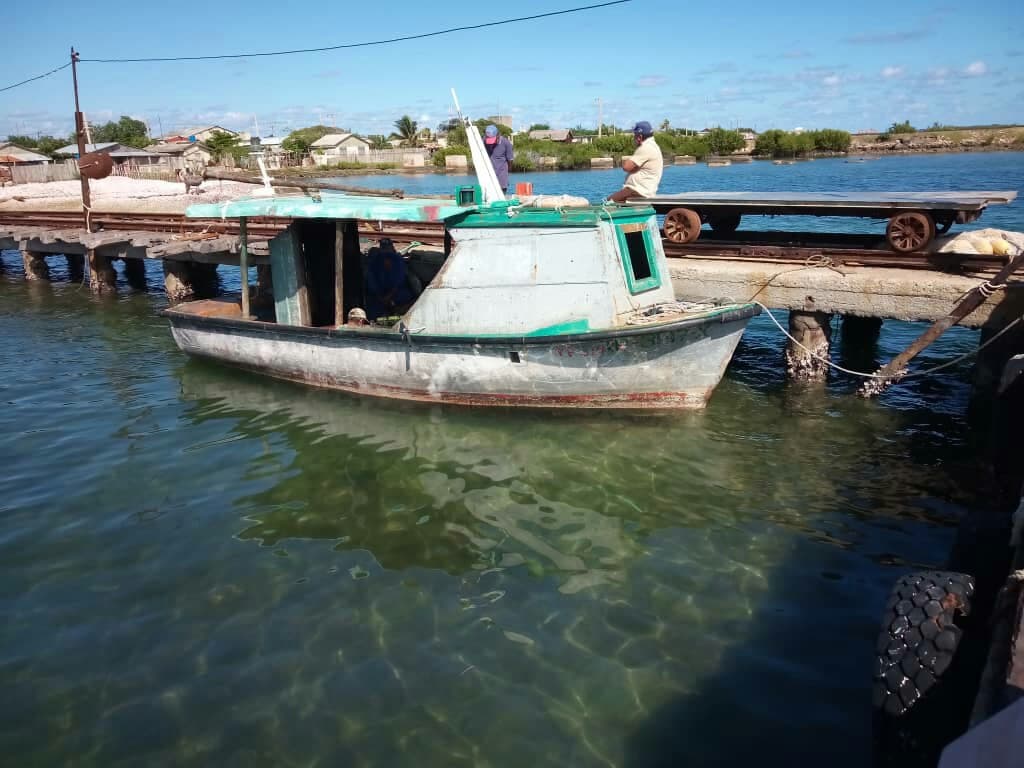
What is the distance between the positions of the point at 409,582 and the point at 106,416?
6597mm

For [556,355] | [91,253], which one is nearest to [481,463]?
[556,355]

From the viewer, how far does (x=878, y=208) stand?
10.4 metres

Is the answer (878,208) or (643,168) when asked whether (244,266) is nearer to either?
(643,168)

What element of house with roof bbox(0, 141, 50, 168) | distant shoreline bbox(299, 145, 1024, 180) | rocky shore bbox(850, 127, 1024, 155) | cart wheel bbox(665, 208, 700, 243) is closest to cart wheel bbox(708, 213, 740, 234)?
cart wheel bbox(665, 208, 700, 243)

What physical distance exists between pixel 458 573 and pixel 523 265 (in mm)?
4341

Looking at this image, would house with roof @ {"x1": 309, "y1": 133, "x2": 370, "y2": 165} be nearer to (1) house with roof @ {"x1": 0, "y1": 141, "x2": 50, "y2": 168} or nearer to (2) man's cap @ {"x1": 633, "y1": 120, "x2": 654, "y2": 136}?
(1) house with roof @ {"x1": 0, "y1": 141, "x2": 50, "y2": 168}

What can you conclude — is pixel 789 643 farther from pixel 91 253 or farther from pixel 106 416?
pixel 91 253

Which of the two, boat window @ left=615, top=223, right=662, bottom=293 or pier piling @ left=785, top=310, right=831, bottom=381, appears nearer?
boat window @ left=615, top=223, right=662, bottom=293

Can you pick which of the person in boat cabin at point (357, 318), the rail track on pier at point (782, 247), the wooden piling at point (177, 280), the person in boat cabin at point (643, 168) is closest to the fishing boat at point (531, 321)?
the person in boat cabin at point (357, 318)

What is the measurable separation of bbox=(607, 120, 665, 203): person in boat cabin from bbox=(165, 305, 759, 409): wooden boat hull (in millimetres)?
3320

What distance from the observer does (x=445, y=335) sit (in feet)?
31.9

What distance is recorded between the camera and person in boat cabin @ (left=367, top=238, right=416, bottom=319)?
11.4 metres

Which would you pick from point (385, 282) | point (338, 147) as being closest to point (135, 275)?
point (385, 282)

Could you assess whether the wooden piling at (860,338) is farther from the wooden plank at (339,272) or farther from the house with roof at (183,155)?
the house with roof at (183,155)
